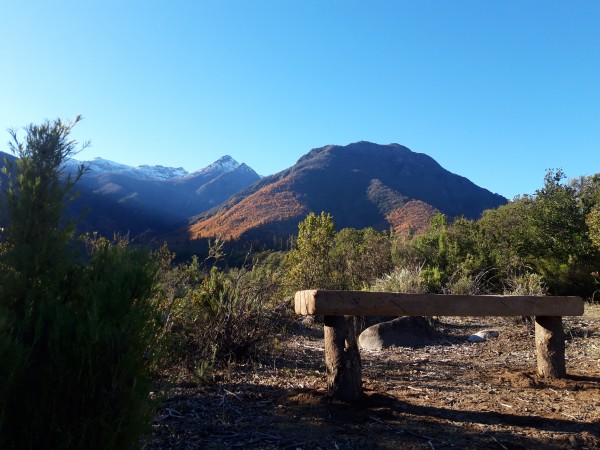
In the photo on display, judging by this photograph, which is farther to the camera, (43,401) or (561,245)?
(561,245)

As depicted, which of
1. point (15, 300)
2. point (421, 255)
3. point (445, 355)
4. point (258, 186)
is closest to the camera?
point (15, 300)

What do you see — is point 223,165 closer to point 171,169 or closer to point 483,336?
point 171,169

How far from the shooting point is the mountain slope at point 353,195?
57656mm

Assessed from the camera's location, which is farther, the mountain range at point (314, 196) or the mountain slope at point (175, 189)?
the mountain slope at point (175, 189)

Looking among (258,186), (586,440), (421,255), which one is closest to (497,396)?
(586,440)

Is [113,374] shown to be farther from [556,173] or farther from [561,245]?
[556,173]

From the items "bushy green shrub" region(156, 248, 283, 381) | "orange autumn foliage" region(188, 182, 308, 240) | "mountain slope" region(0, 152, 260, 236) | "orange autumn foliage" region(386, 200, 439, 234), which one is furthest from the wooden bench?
"mountain slope" region(0, 152, 260, 236)

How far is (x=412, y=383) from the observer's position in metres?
4.29

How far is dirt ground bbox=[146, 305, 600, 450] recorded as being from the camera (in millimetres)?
2811

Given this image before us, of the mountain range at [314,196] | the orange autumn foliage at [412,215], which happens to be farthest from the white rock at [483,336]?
the orange autumn foliage at [412,215]

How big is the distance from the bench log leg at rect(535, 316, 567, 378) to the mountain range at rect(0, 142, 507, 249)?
3163cm

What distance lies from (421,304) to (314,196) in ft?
233

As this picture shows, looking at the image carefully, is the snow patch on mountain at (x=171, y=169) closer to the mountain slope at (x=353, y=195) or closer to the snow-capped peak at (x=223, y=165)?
the snow-capped peak at (x=223, y=165)

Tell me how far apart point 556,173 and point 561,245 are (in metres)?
2.68
